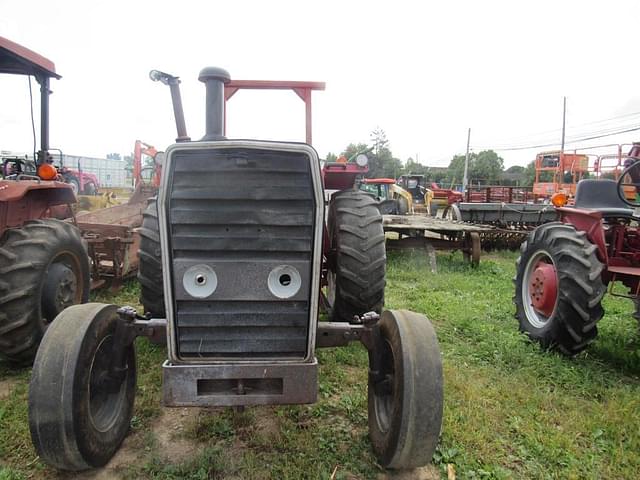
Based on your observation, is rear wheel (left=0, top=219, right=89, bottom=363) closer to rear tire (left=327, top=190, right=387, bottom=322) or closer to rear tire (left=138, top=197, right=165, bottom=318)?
rear tire (left=138, top=197, right=165, bottom=318)

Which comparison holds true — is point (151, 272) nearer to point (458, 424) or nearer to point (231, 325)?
point (231, 325)

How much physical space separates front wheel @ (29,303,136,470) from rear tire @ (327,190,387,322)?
1542mm

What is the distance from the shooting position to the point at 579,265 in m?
3.69

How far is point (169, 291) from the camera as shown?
7.33ft

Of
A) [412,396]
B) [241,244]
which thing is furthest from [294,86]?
[412,396]

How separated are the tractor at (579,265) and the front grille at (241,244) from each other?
2527 mm

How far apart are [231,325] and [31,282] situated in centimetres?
186

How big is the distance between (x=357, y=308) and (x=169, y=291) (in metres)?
1.56

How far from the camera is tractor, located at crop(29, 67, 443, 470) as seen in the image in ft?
6.91

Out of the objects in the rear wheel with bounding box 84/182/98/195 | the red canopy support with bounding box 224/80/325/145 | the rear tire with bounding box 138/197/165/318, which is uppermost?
the red canopy support with bounding box 224/80/325/145

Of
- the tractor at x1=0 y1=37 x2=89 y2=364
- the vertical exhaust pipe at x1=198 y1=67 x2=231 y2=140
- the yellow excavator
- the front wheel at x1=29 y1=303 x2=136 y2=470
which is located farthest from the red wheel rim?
the yellow excavator

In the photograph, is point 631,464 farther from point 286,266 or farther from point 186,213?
point 186,213

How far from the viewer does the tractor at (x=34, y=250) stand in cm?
315

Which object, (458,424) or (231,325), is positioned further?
(458,424)
